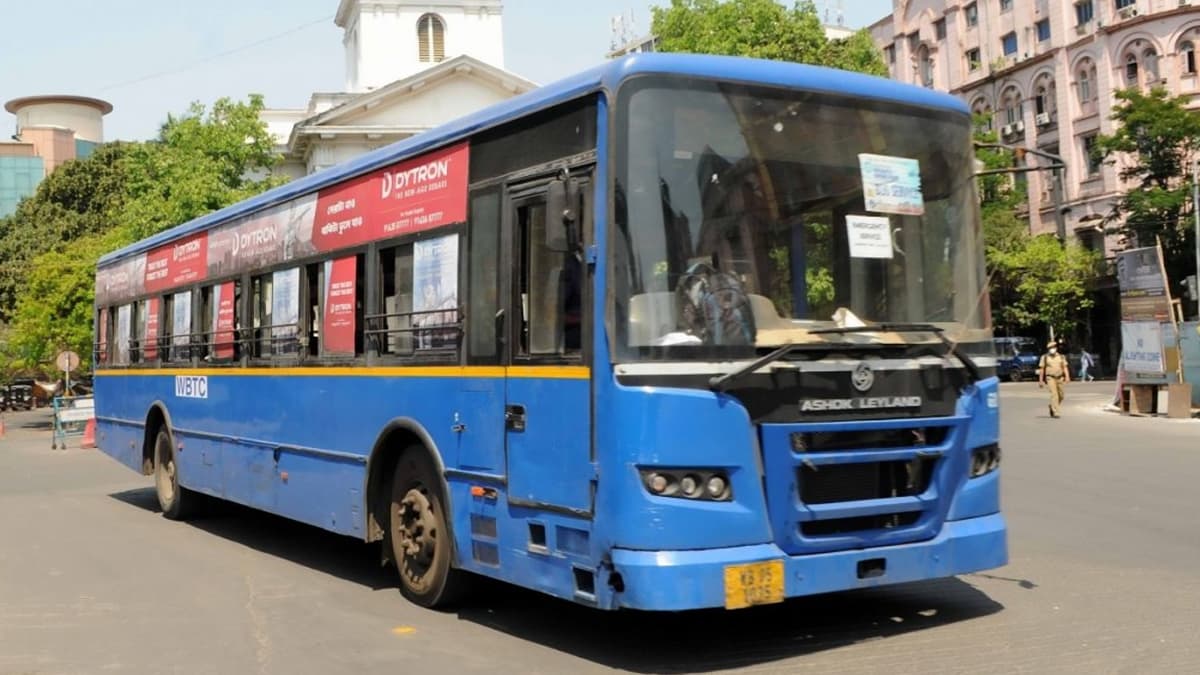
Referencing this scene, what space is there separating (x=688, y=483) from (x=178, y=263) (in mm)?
9077

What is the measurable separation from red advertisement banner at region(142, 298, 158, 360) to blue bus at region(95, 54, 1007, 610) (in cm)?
660

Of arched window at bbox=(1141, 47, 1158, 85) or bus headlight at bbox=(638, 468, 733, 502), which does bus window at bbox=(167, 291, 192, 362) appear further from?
arched window at bbox=(1141, 47, 1158, 85)

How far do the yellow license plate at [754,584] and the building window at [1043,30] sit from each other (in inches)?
2269

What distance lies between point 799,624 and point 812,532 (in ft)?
4.00

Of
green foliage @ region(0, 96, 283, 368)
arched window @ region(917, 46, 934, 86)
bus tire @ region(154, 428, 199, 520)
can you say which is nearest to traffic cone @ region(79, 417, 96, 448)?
green foliage @ region(0, 96, 283, 368)

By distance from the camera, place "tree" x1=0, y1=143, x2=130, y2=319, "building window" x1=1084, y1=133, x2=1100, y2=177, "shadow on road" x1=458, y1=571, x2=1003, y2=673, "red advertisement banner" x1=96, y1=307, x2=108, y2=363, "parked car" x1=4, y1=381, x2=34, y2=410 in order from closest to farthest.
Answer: "shadow on road" x1=458, y1=571, x2=1003, y2=673 → "red advertisement banner" x1=96, y1=307, x2=108, y2=363 → "building window" x1=1084, y1=133, x2=1100, y2=177 → "parked car" x1=4, y1=381, x2=34, y2=410 → "tree" x1=0, y1=143, x2=130, y2=319

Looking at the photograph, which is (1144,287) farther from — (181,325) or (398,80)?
(398,80)

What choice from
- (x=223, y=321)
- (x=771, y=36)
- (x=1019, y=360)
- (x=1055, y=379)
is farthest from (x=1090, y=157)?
(x=223, y=321)

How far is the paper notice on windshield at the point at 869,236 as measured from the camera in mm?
6590

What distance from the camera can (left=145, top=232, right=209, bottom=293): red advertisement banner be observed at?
1263 centimetres

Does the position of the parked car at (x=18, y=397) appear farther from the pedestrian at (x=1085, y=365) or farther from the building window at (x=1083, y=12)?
the building window at (x=1083, y=12)

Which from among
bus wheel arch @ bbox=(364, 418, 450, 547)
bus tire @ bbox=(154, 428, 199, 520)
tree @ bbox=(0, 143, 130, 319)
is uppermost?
tree @ bbox=(0, 143, 130, 319)

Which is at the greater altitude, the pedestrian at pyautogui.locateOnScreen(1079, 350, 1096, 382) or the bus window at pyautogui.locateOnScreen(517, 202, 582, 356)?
the bus window at pyautogui.locateOnScreen(517, 202, 582, 356)

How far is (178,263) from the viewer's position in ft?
43.8
